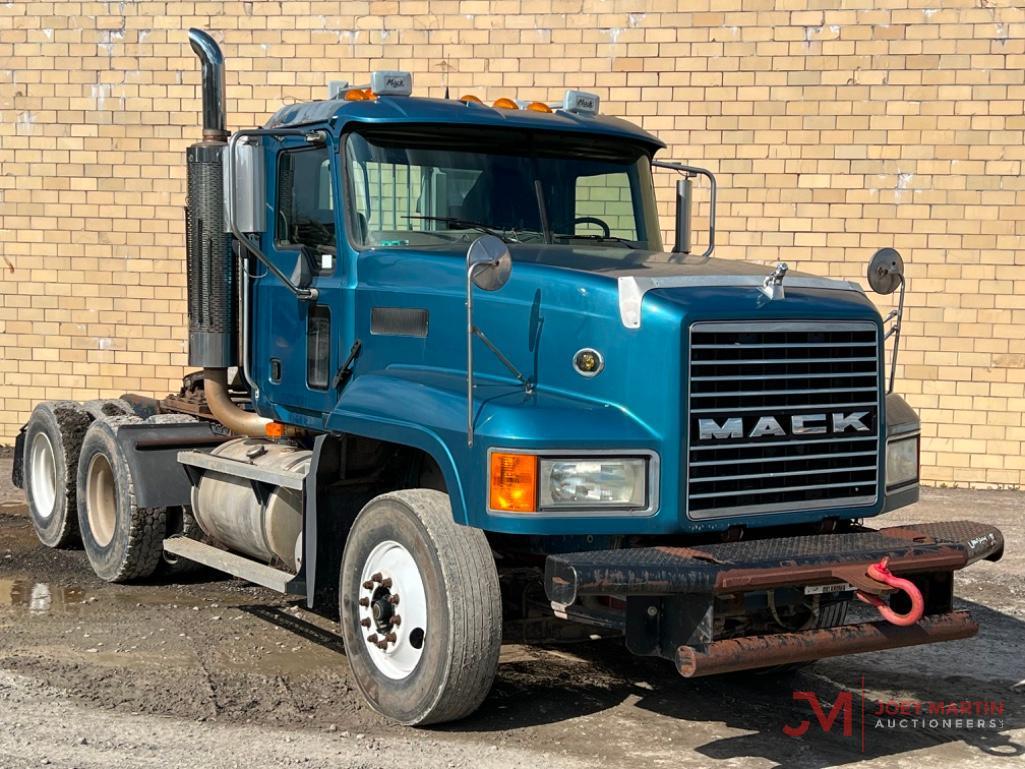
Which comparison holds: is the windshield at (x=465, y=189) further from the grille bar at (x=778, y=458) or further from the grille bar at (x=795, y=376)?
the grille bar at (x=778, y=458)

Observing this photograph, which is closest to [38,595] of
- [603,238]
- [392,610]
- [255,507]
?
[255,507]

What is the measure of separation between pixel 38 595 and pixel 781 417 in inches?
184

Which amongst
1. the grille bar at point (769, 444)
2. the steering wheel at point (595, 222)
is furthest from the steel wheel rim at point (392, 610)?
the steering wheel at point (595, 222)

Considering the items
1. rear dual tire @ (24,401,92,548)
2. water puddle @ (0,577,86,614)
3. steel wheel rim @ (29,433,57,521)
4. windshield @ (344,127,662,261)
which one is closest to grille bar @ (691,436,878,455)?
windshield @ (344,127,662,261)

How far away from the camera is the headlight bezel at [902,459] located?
6223 mm

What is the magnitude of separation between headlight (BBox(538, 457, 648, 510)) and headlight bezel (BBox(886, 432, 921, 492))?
1.45 metres

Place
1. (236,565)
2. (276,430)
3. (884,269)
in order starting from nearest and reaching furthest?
(884,269), (236,565), (276,430)

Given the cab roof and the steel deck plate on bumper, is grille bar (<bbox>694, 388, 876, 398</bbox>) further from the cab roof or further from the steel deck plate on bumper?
the cab roof

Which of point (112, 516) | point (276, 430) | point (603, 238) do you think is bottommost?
point (112, 516)

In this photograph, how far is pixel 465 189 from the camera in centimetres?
661

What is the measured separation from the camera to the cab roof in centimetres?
659

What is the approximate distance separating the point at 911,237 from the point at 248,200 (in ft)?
23.7

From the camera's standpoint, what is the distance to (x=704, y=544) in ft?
18.7

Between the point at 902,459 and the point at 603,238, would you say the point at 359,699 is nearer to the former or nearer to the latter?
the point at 603,238
